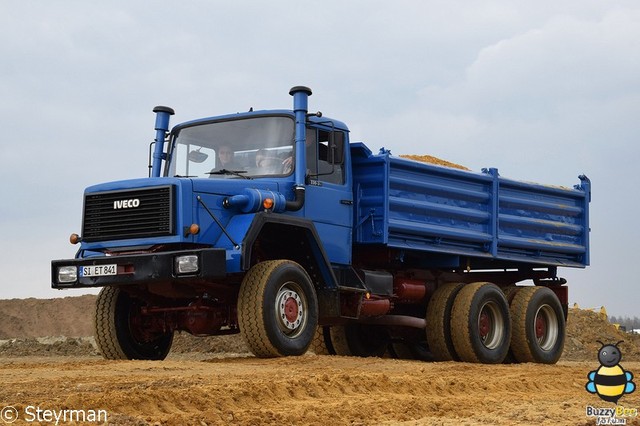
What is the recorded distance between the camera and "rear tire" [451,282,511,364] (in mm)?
15555

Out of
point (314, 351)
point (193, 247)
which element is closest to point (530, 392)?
point (193, 247)

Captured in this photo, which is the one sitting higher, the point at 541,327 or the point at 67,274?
the point at 67,274

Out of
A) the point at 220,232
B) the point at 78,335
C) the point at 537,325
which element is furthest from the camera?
the point at 78,335

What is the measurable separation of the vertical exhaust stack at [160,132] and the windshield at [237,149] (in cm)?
40

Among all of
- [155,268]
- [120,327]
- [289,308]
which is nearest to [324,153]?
[289,308]

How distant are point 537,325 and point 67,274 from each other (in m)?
8.31

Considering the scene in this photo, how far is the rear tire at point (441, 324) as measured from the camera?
15852 mm

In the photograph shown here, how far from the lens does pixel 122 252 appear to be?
12742 mm

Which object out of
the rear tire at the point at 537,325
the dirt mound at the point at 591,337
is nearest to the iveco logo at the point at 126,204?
the rear tire at the point at 537,325

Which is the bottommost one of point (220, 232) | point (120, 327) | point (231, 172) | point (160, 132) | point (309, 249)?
point (120, 327)

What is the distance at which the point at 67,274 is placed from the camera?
12.8 meters

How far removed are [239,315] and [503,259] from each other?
617 cm

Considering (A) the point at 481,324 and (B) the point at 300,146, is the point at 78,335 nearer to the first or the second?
(A) the point at 481,324

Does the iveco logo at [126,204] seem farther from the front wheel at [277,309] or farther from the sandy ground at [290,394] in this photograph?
the sandy ground at [290,394]
